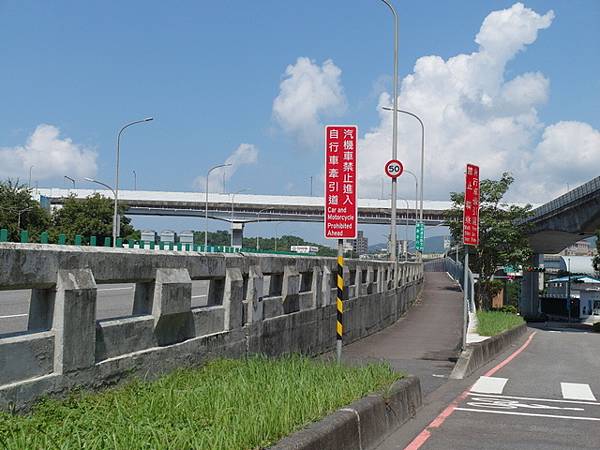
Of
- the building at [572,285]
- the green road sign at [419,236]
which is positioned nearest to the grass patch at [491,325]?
the green road sign at [419,236]

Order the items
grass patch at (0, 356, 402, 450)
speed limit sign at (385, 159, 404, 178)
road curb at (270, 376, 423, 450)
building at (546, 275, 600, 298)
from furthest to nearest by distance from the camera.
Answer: building at (546, 275, 600, 298) → speed limit sign at (385, 159, 404, 178) → road curb at (270, 376, 423, 450) → grass patch at (0, 356, 402, 450)

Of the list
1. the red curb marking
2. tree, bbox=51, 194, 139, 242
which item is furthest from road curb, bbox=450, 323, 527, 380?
tree, bbox=51, 194, 139, 242

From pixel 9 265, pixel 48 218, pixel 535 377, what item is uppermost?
pixel 48 218

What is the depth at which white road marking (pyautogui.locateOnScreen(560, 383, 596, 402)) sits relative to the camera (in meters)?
Result: 13.3

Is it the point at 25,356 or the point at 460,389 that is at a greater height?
the point at 25,356

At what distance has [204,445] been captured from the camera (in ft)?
16.7

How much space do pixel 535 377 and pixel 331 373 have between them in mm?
8432

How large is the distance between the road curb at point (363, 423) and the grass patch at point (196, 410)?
0.13 m

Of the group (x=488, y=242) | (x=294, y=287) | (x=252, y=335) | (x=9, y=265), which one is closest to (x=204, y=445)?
(x=9, y=265)

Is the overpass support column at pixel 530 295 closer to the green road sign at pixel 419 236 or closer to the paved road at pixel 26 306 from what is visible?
the green road sign at pixel 419 236

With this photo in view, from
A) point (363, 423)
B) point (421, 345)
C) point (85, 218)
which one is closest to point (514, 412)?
point (363, 423)

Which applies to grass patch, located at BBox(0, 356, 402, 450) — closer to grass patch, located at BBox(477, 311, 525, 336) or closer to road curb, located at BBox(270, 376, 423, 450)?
road curb, located at BBox(270, 376, 423, 450)

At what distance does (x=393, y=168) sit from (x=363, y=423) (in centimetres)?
2286

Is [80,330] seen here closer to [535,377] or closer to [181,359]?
[181,359]
